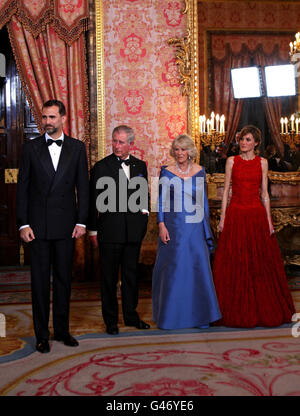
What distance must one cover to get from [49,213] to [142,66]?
9.77 feet

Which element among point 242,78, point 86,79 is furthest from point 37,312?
point 242,78

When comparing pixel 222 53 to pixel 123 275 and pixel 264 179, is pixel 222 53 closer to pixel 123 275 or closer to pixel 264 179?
pixel 264 179

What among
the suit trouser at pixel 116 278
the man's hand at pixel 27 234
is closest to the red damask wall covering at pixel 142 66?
the suit trouser at pixel 116 278

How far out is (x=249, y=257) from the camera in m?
4.16

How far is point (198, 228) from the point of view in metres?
4.04

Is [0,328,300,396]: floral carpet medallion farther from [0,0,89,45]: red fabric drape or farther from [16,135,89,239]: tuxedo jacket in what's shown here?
[0,0,89,45]: red fabric drape

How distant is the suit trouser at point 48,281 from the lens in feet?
11.3

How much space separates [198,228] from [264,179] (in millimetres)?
825

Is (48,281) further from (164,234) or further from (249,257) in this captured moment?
(249,257)

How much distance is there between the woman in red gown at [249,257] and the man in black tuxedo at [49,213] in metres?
1.39

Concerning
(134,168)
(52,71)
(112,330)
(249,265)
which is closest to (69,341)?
(112,330)

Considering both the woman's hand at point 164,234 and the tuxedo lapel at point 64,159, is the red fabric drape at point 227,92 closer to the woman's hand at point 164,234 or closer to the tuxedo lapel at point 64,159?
the woman's hand at point 164,234

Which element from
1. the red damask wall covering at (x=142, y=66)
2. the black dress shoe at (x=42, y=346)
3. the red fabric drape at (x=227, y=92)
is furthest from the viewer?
the red fabric drape at (x=227, y=92)
